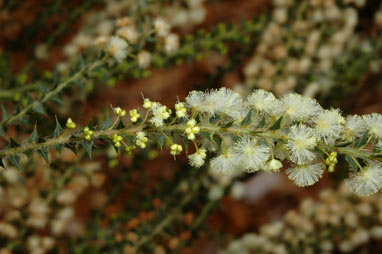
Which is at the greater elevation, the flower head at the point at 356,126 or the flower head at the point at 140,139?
the flower head at the point at 356,126

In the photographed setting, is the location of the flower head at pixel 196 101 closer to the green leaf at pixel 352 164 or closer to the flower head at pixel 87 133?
the flower head at pixel 87 133

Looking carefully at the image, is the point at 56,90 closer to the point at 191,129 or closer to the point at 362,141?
the point at 191,129

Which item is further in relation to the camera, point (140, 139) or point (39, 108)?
point (39, 108)

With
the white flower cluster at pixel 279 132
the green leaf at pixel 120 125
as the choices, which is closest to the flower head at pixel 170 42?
the white flower cluster at pixel 279 132

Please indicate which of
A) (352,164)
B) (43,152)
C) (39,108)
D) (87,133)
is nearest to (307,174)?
(352,164)

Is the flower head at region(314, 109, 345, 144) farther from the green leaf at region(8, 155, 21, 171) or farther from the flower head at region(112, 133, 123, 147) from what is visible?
the green leaf at region(8, 155, 21, 171)

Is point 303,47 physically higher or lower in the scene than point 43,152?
higher
